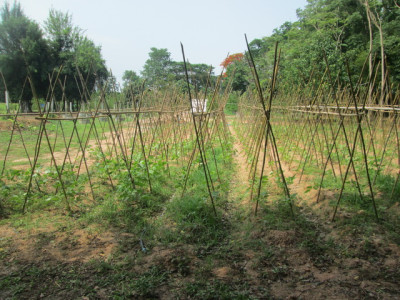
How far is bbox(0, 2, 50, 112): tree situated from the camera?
66.5ft

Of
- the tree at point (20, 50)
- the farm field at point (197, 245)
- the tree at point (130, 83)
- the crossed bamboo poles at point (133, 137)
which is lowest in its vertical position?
the farm field at point (197, 245)

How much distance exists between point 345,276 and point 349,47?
1512 centimetres

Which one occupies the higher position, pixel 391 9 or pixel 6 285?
pixel 391 9

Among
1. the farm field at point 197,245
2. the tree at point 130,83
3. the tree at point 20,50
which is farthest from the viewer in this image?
the tree at point 20,50

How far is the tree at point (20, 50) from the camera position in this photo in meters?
20.3

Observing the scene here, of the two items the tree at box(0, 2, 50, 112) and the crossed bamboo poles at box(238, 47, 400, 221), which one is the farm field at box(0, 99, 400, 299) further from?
the tree at box(0, 2, 50, 112)

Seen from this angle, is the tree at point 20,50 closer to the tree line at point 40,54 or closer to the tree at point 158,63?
the tree line at point 40,54

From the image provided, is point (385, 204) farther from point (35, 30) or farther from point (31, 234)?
point (35, 30)

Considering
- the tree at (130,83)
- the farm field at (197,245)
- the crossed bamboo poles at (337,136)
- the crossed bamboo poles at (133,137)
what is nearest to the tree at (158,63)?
the tree at (130,83)

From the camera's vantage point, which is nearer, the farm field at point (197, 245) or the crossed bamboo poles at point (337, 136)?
the farm field at point (197, 245)

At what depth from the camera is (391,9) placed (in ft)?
48.1

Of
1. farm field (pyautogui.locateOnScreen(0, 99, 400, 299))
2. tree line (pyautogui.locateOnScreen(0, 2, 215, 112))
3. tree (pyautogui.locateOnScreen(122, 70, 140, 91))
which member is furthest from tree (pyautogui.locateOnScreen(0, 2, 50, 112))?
farm field (pyautogui.locateOnScreen(0, 99, 400, 299))

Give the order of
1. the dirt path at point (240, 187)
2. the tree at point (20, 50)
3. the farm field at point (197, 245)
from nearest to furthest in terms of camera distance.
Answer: the farm field at point (197, 245), the dirt path at point (240, 187), the tree at point (20, 50)

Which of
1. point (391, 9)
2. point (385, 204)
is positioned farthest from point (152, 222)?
point (391, 9)
